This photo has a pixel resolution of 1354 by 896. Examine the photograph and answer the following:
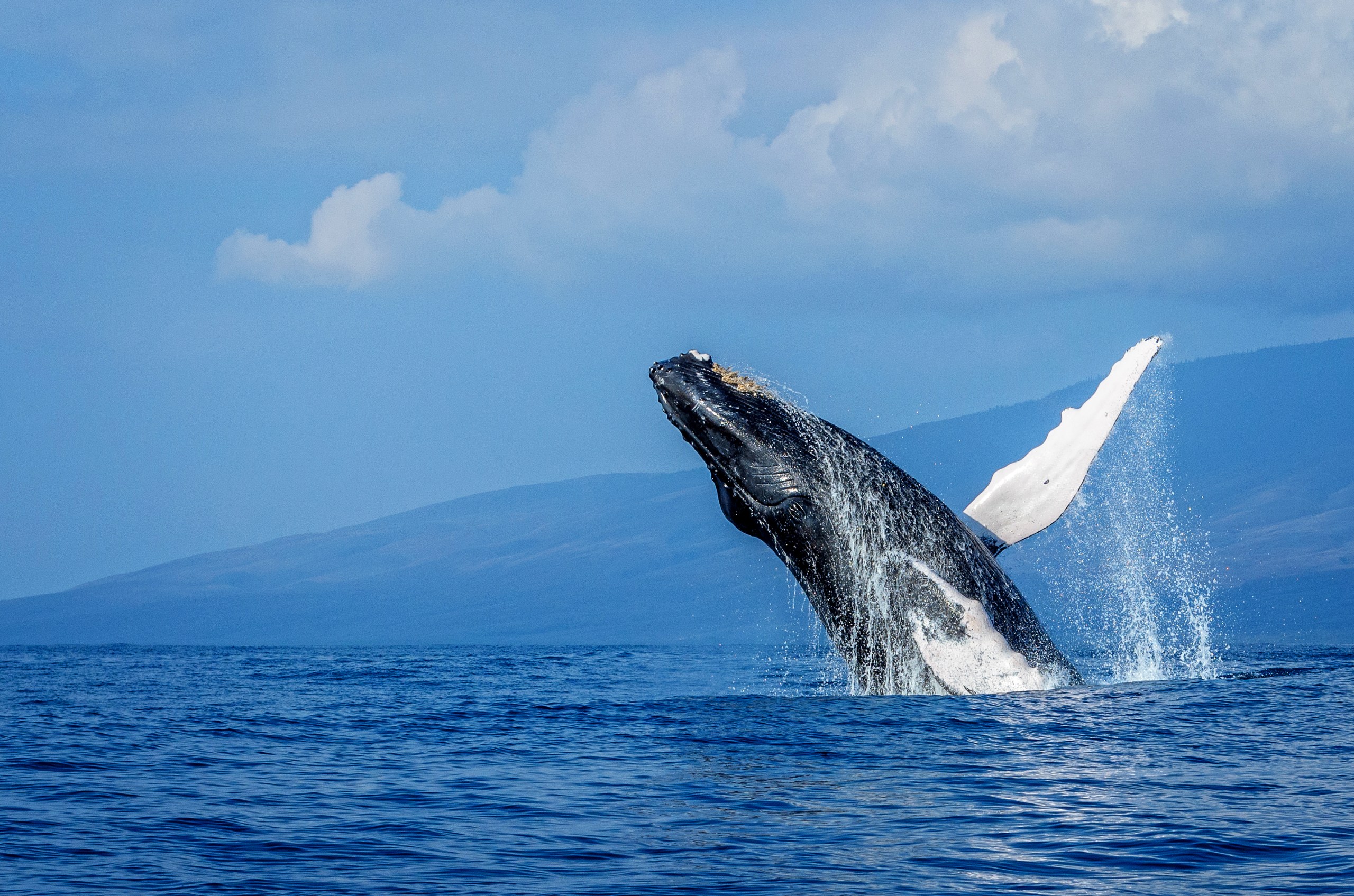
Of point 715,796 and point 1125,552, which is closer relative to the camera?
point 715,796

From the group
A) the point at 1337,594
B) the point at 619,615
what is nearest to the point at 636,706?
the point at 1337,594

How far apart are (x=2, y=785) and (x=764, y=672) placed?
1387 centimetres

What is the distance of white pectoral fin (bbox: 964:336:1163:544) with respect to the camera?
1088 centimetres

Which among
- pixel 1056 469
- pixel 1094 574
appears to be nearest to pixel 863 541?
pixel 1056 469

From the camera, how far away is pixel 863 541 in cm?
1014

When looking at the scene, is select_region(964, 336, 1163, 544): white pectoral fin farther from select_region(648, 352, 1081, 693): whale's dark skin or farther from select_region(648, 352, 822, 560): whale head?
select_region(648, 352, 822, 560): whale head

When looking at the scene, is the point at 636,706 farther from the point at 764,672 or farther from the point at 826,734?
the point at 764,672

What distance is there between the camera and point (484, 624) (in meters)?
189

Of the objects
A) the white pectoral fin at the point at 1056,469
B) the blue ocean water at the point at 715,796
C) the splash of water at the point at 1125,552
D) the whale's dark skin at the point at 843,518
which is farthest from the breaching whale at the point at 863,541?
the splash of water at the point at 1125,552

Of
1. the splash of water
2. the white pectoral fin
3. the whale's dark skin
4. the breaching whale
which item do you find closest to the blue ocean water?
the breaching whale

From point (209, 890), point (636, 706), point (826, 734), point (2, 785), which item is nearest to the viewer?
point (209, 890)

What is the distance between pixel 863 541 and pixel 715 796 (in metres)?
3.53

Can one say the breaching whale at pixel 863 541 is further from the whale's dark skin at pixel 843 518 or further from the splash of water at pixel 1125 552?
the splash of water at pixel 1125 552

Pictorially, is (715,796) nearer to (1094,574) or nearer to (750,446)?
(750,446)
